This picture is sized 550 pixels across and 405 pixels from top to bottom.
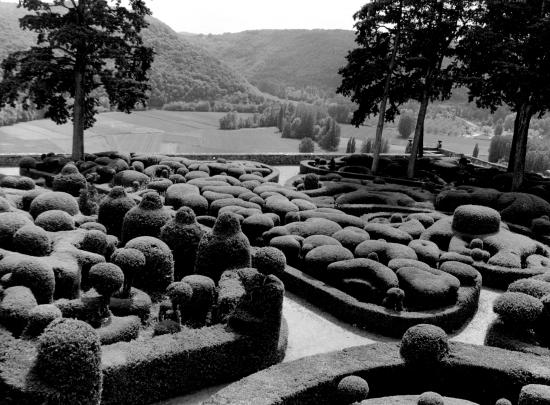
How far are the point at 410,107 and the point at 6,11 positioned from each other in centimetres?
9654

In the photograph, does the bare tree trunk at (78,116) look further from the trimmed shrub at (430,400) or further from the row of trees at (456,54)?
the trimmed shrub at (430,400)

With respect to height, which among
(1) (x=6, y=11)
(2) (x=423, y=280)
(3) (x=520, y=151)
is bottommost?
(2) (x=423, y=280)

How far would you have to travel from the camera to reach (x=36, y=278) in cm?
1125

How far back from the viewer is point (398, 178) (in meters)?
31.1

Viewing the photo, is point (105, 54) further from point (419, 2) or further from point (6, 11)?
point (6, 11)

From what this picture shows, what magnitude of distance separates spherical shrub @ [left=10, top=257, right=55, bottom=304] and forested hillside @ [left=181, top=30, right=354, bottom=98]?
127 m

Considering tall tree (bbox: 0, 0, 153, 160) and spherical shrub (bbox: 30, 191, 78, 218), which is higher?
tall tree (bbox: 0, 0, 153, 160)

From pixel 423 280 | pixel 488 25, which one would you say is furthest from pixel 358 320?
pixel 488 25

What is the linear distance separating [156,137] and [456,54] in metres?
46.8

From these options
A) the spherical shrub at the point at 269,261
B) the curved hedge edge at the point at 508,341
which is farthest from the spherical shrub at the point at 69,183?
the curved hedge edge at the point at 508,341

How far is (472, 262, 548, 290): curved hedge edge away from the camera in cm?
1653

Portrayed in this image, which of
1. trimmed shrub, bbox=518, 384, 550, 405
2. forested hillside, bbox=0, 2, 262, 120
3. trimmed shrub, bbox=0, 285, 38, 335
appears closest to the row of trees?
trimmed shrub, bbox=518, 384, 550, 405

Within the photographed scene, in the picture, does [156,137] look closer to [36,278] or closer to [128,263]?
[128,263]

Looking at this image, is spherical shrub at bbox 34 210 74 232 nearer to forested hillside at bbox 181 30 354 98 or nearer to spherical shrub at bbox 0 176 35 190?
spherical shrub at bbox 0 176 35 190
